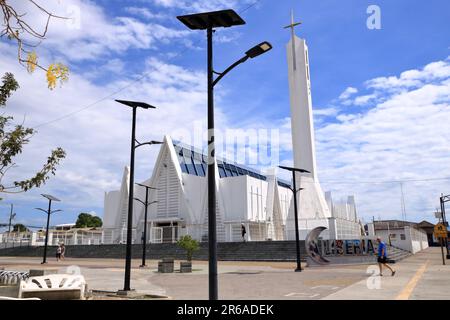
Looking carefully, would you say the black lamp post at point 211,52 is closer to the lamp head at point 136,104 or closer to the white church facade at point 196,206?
the lamp head at point 136,104

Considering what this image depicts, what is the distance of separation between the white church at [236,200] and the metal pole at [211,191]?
27.9 meters

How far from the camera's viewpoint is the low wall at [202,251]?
94.9 feet

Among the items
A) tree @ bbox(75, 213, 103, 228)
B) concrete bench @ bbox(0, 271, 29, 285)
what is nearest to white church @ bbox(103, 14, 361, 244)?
concrete bench @ bbox(0, 271, 29, 285)

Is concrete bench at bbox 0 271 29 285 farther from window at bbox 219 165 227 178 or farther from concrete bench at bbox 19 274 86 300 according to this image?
window at bbox 219 165 227 178

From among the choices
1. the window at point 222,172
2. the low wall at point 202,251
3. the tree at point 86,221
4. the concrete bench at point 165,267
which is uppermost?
the window at point 222,172

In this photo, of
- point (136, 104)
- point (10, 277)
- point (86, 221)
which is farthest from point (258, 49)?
point (86, 221)

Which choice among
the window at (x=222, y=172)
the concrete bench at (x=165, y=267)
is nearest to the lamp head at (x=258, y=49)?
the concrete bench at (x=165, y=267)

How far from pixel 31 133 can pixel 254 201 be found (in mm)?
35535

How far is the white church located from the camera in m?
38.3

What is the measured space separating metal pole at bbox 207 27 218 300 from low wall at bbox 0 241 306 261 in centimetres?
2160

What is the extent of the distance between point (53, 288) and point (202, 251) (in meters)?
25.4

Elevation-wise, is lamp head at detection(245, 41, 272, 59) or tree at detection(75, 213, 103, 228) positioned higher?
tree at detection(75, 213, 103, 228)

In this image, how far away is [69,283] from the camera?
8.70 m
